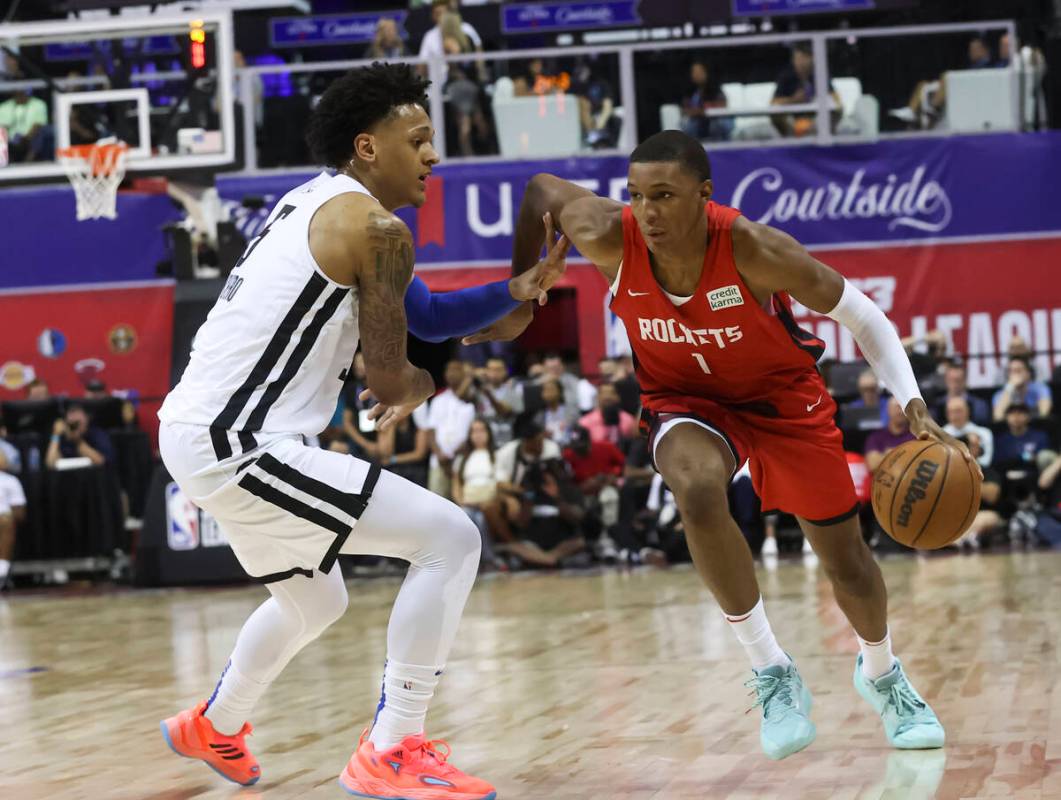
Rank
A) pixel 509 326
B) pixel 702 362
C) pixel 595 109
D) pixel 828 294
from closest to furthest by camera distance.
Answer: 1. pixel 828 294
2. pixel 702 362
3. pixel 509 326
4. pixel 595 109

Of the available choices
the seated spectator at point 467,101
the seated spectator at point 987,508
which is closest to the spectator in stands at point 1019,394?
the seated spectator at point 987,508

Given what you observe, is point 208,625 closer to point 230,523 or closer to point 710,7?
point 230,523

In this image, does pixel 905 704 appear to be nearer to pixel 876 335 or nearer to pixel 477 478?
pixel 876 335

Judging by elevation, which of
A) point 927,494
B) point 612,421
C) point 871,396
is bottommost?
point 612,421

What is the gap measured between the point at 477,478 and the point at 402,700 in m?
8.51

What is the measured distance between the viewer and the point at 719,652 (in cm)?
732

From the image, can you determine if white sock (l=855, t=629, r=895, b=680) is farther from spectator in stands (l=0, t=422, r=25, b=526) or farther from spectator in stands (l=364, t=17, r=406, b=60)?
spectator in stands (l=364, t=17, r=406, b=60)

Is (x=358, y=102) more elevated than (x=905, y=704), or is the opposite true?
(x=358, y=102)

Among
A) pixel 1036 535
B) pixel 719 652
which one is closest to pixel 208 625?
pixel 719 652

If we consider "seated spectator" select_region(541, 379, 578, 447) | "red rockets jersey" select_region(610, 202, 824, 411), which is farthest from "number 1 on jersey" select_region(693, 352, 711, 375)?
"seated spectator" select_region(541, 379, 578, 447)

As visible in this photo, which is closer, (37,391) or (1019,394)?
(1019,394)

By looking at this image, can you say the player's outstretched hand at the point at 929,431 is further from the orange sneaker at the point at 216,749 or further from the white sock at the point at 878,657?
the orange sneaker at the point at 216,749

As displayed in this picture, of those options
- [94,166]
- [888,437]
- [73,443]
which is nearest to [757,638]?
[888,437]

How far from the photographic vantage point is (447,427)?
1312 centimetres
